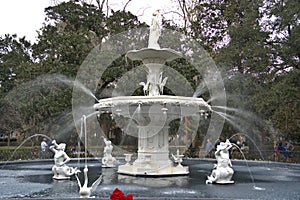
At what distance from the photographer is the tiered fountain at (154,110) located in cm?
1259

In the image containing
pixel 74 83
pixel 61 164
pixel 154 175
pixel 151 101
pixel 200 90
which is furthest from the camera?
pixel 74 83

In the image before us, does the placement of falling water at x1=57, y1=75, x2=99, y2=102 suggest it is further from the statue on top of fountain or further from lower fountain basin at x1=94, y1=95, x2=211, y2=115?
lower fountain basin at x1=94, y1=95, x2=211, y2=115

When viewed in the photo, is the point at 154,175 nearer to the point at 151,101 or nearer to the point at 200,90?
the point at 151,101

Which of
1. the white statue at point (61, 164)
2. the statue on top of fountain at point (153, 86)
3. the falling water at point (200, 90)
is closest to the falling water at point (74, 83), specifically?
the falling water at point (200, 90)

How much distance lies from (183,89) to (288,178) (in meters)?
15.4

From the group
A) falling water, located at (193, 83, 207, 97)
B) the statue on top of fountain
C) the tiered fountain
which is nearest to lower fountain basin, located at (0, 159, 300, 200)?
the tiered fountain

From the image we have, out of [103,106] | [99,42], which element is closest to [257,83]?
[99,42]

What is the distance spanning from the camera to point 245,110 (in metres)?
25.6

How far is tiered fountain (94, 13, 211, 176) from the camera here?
12.6 m

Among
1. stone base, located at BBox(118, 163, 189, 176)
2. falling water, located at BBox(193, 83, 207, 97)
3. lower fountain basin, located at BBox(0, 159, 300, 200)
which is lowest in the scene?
lower fountain basin, located at BBox(0, 159, 300, 200)

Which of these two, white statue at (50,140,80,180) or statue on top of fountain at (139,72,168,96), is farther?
statue on top of fountain at (139,72,168,96)

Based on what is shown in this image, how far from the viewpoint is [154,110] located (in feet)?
42.8

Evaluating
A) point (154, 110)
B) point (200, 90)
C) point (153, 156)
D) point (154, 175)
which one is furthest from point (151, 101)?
point (200, 90)

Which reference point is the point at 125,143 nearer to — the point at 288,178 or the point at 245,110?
the point at 245,110
